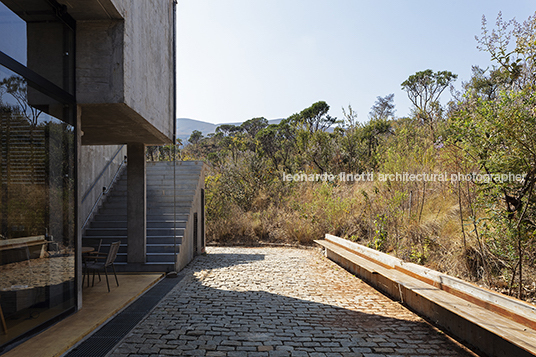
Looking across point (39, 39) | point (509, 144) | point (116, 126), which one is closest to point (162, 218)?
point (116, 126)

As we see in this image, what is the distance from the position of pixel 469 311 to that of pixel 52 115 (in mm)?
5176

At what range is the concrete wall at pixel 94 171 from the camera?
9039 mm

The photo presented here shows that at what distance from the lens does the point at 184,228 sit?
8.83 m

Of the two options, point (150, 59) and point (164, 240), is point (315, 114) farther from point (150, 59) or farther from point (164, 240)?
point (150, 59)

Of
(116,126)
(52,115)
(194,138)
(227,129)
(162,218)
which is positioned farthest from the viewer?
(194,138)

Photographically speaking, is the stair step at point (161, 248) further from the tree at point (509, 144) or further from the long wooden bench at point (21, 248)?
Result: the tree at point (509, 144)

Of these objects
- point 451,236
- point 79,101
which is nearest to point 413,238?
point 451,236

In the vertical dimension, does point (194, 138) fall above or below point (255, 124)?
below

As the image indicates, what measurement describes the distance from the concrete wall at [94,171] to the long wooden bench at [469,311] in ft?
22.3

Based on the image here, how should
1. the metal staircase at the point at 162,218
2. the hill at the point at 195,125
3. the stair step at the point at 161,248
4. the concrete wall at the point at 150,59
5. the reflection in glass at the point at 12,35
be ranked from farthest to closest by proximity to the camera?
the hill at the point at 195,125, the stair step at the point at 161,248, the metal staircase at the point at 162,218, the concrete wall at the point at 150,59, the reflection in glass at the point at 12,35

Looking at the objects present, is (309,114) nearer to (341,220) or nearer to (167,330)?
(341,220)

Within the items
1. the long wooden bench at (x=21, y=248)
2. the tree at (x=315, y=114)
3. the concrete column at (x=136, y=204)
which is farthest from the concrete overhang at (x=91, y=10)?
the tree at (x=315, y=114)

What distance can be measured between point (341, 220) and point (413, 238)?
4.58 m

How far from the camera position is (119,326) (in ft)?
14.8
